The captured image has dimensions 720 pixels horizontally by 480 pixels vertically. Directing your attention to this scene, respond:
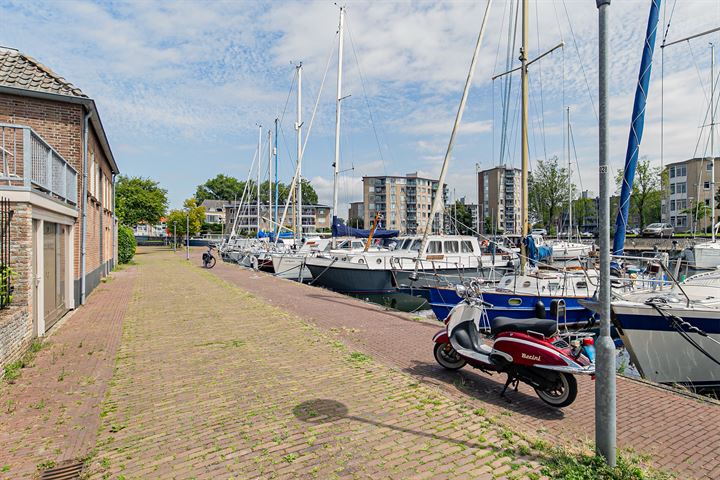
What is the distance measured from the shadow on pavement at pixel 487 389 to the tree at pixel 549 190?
182ft

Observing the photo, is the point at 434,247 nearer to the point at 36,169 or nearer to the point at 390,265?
the point at 390,265

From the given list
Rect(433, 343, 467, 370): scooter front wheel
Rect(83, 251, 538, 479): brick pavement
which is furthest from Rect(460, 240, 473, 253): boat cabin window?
Rect(433, 343, 467, 370): scooter front wheel

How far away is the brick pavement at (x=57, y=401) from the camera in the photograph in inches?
158

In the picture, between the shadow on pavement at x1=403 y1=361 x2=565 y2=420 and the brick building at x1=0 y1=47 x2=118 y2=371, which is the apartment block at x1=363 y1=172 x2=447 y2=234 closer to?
the brick building at x1=0 y1=47 x2=118 y2=371

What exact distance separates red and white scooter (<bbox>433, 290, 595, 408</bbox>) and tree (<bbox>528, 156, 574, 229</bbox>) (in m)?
55.6

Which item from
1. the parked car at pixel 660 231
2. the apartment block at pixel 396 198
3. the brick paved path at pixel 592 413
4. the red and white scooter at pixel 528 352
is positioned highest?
the apartment block at pixel 396 198

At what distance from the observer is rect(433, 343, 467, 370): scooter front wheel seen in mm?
6230

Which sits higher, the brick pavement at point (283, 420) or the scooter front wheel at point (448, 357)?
the scooter front wheel at point (448, 357)

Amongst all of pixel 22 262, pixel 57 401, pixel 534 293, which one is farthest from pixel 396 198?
pixel 57 401

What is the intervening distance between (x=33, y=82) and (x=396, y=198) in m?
98.9

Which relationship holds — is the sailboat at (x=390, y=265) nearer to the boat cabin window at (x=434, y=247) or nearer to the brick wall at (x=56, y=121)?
the boat cabin window at (x=434, y=247)

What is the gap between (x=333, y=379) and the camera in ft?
19.7

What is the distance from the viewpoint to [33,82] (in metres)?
11.8

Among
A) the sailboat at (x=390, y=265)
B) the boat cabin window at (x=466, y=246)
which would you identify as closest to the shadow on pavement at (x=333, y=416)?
the sailboat at (x=390, y=265)
